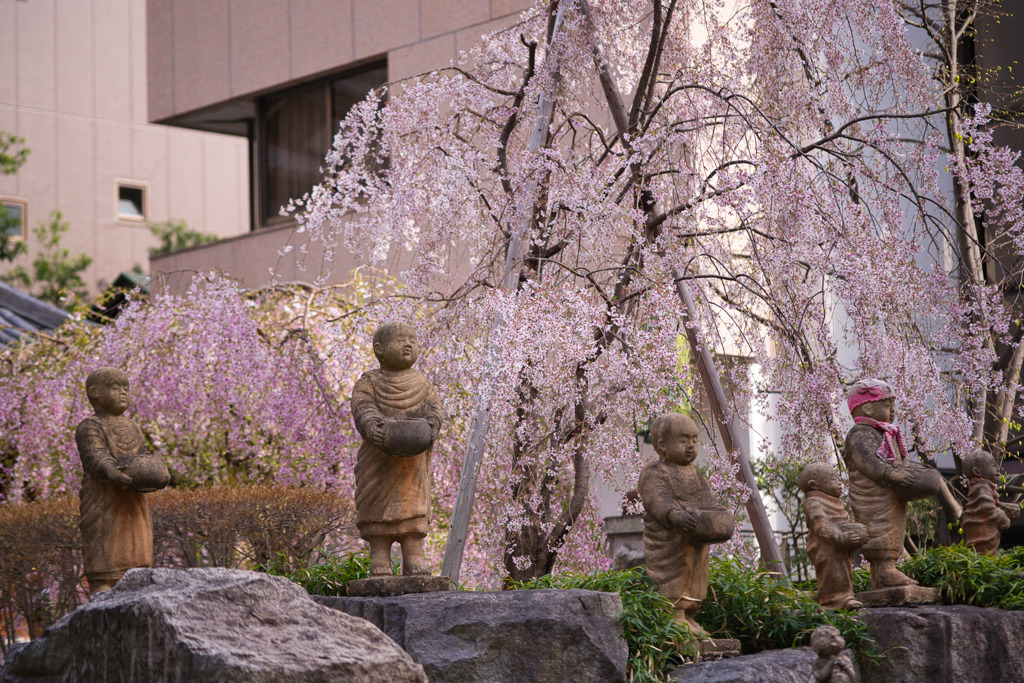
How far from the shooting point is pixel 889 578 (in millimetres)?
6758

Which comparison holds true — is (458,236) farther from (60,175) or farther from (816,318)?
(60,175)

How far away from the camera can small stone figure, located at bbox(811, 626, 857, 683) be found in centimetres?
506

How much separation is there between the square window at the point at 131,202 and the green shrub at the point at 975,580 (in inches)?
1007

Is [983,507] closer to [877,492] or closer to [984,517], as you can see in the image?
[984,517]

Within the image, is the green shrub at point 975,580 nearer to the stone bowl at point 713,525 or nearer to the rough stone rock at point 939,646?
the rough stone rock at point 939,646

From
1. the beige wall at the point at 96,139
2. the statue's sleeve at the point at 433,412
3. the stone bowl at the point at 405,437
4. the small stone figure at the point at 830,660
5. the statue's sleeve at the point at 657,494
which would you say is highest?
the beige wall at the point at 96,139

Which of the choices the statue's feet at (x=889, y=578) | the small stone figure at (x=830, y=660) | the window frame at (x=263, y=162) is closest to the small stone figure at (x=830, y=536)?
the statue's feet at (x=889, y=578)

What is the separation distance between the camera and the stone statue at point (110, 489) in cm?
671

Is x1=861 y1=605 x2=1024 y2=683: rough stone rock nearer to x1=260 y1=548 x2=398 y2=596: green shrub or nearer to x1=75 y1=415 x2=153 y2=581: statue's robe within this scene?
x1=260 y1=548 x2=398 y2=596: green shrub

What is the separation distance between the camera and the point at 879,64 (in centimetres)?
877

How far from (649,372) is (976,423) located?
2826mm

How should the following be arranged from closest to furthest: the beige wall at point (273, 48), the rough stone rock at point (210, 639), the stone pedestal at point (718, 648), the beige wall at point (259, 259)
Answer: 1. the rough stone rock at point (210, 639)
2. the stone pedestal at point (718, 648)
3. the beige wall at point (273, 48)
4. the beige wall at point (259, 259)

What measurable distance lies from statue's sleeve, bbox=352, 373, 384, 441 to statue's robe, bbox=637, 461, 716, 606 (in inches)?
55.7

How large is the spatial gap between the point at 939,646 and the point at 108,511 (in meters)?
4.72
